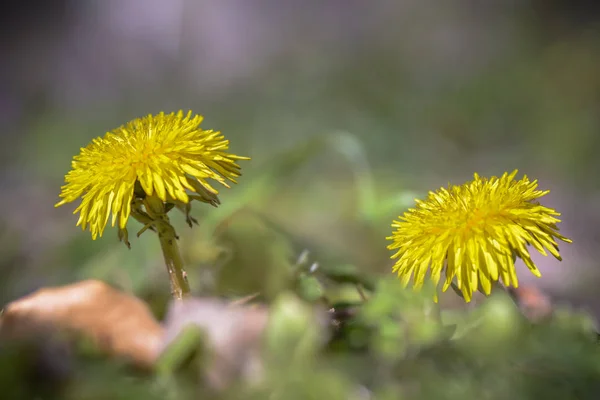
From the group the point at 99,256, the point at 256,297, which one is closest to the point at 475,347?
the point at 256,297

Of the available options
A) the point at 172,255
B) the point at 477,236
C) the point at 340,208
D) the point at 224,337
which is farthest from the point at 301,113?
the point at 224,337

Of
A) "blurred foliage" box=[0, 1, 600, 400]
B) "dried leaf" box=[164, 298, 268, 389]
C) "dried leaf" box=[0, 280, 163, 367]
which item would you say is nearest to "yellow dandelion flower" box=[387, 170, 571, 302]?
"blurred foliage" box=[0, 1, 600, 400]

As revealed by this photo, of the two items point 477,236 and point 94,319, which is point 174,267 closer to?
point 94,319

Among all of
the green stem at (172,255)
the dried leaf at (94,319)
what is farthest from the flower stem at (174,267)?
the dried leaf at (94,319)

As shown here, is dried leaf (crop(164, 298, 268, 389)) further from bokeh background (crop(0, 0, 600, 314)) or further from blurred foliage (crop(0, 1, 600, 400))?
bokeh background (crop(0, 0, 600, 314))

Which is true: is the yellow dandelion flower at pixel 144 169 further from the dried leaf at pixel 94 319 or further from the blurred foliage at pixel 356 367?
the blurred foliage at pixel 356 367

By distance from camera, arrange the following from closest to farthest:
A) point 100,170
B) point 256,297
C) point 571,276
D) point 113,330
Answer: point 113,330
point 100,170
point 256,297
point 571,276

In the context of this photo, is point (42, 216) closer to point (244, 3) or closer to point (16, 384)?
point (16, 384)
